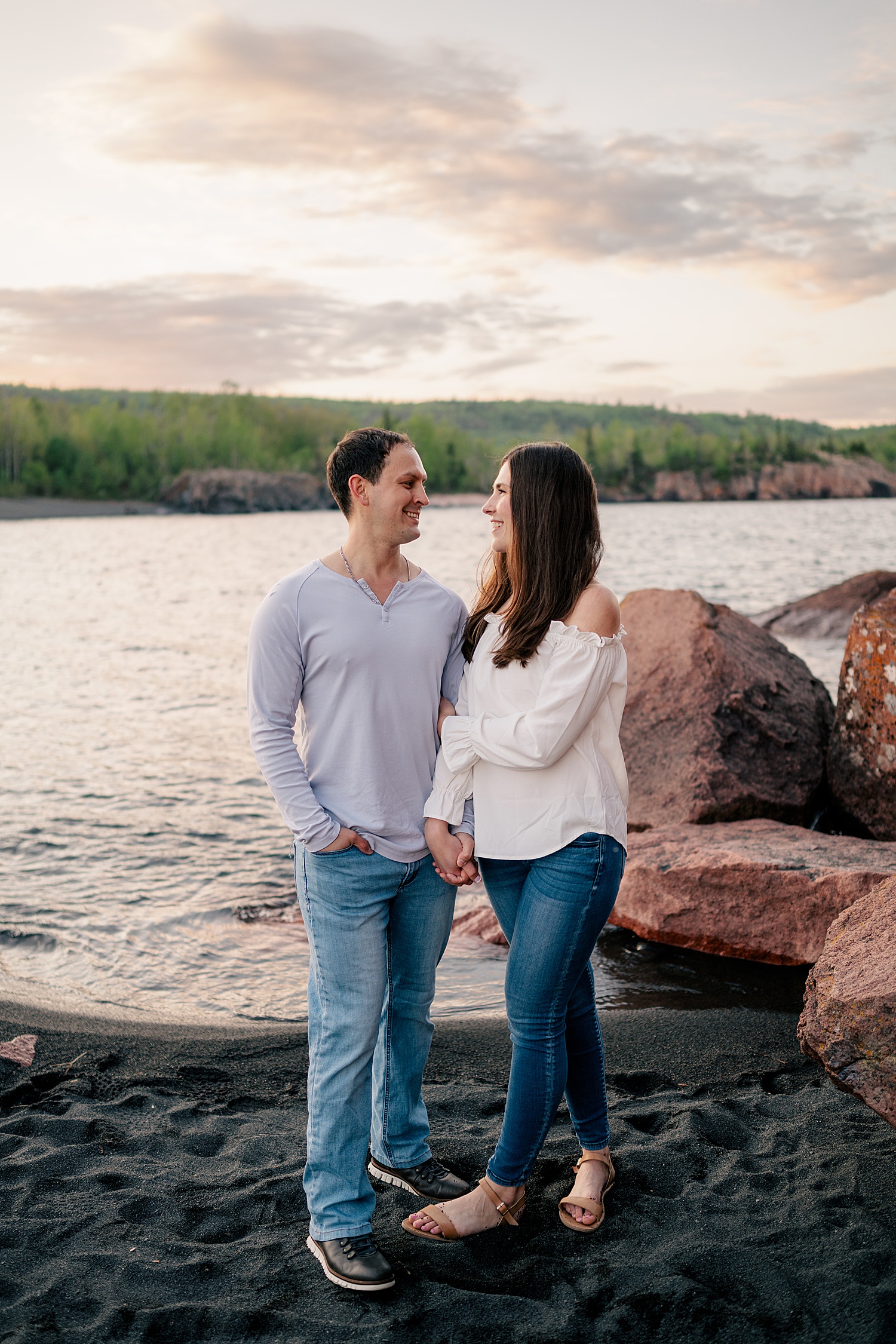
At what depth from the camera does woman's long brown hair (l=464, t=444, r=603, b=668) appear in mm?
3000

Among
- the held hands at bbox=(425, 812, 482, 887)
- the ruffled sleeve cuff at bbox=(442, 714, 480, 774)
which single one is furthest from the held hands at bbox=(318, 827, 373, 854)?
the ruffled sleeve cuff at bbox=(442, 714, 480, 774)

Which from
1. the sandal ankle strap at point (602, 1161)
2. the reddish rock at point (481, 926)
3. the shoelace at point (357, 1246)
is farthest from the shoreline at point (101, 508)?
the shoelace at point (357, 1246)

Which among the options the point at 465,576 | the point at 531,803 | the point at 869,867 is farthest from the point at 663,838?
the point at 465,576

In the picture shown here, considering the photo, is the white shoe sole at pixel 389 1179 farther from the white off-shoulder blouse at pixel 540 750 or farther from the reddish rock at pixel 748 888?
the reddish rock at pixel 748 888

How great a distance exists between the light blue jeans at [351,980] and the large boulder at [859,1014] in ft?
4.00

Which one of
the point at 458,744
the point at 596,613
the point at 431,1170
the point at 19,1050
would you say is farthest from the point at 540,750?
the point at 19,1050

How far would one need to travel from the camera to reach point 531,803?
9.77ft

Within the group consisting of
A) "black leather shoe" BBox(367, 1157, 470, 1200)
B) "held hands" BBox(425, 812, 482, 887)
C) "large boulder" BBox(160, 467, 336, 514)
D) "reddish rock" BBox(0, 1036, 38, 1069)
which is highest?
"large boulder" BBox(160, 467, 336, 514)

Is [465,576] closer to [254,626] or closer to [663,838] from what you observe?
[663,838]

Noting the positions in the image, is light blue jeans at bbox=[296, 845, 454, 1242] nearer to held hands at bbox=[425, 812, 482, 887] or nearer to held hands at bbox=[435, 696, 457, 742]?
held hands at bbox=[425, 812, 482, 887]

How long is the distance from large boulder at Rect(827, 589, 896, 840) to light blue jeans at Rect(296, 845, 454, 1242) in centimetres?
454

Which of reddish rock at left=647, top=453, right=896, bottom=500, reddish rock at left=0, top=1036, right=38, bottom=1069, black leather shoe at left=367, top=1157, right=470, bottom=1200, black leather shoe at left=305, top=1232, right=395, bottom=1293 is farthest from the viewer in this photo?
reddish rock at left=647, top=453, right=896, bottom=500

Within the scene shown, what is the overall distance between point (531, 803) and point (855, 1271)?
1567 millimetres

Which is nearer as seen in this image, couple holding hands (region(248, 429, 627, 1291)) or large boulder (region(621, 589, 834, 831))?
couple holding hands (region(248, 429, 627, 1291))
